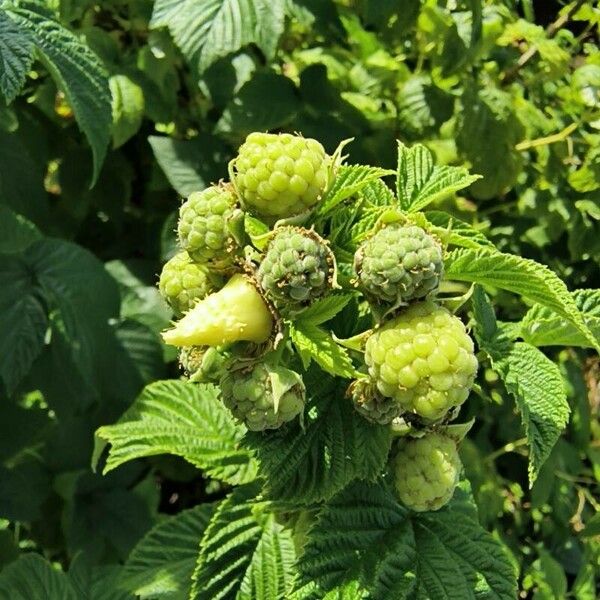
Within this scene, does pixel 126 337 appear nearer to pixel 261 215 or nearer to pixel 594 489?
pixel 261 215

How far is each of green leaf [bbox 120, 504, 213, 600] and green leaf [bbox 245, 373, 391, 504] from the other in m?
0.34

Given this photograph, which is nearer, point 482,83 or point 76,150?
point 482,83

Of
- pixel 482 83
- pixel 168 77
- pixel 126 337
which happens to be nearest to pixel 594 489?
pixel 482 83

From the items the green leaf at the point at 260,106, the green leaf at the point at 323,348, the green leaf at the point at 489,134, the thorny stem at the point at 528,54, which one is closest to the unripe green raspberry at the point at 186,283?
the green leaf at the point at 323,348

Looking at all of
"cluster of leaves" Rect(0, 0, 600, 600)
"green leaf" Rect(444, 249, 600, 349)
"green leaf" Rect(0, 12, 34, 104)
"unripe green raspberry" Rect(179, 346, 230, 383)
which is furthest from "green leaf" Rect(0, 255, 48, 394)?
"green leaf" Rect(444, 249, 600, 349)

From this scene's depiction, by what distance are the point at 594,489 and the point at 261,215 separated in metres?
1.54

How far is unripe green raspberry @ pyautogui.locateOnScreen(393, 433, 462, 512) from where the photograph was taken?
0.92m

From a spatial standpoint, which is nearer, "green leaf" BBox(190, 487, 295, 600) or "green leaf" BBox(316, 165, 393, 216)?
"green leaf" BBox(316, 165, 393, 216)

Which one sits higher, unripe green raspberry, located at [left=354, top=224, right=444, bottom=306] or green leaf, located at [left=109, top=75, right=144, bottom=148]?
unripe green raspberry, located at [left=354, top=224, right=444, bottom=306]

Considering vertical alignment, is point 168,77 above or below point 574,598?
above

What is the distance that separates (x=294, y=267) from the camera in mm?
798

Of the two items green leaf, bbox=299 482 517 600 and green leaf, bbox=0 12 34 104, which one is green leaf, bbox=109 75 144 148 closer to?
green leaf, bbox=0 12 34 104

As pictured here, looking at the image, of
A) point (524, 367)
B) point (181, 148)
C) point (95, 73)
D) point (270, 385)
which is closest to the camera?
point (270, 385)

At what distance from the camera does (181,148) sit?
166 centimetres
